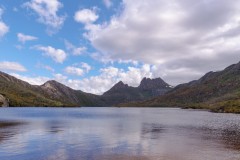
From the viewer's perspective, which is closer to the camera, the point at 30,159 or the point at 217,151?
the point at 30,159

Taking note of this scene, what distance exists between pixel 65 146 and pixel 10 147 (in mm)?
9349

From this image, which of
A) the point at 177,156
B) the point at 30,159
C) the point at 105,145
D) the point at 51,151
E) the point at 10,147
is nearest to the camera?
the point at 30,159

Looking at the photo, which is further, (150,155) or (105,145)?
(105,145)

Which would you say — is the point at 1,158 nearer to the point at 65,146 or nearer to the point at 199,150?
→ the point at 65,146

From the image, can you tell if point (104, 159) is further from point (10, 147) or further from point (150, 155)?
point (10, 147)

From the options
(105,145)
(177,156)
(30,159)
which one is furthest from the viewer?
(105,145)

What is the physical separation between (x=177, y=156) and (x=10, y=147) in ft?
92.9

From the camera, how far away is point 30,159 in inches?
1662

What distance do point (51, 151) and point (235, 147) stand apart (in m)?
32.5

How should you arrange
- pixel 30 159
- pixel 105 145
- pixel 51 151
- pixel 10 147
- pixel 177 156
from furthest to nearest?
pixel 105 145, pixel 10 147, pixel 51 151, pixel 177 156, pixel 30 159

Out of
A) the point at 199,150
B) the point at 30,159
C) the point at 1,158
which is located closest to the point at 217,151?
the point at 199,150

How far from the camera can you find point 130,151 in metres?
49.6

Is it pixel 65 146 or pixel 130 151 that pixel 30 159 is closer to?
pixel 65 146

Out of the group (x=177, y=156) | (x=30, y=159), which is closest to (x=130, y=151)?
(x=177, y=156)
